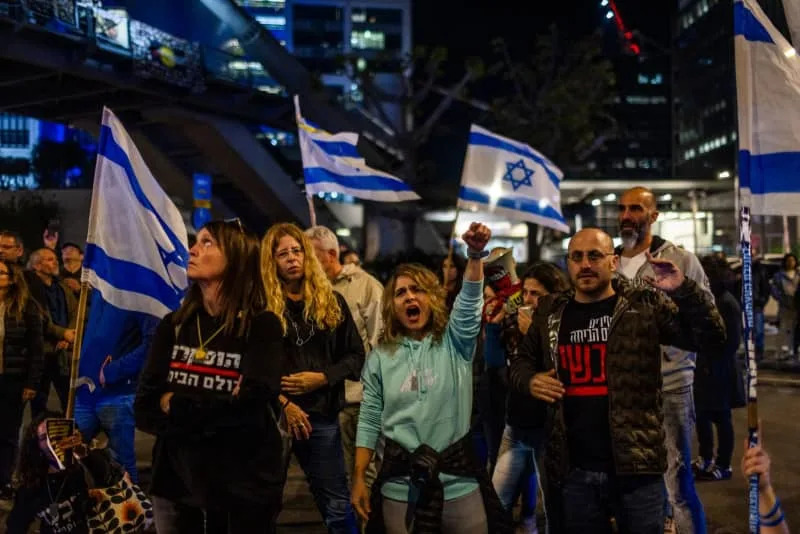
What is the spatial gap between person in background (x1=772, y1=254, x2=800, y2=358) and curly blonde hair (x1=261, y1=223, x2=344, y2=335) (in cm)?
1157

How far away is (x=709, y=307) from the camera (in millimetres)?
3326

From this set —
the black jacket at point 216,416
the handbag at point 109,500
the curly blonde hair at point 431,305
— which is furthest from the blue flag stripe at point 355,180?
the black jacket at point 216,416

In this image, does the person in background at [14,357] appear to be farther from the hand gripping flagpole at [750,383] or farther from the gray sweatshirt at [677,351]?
the hand gripping flagpole at [750,383]

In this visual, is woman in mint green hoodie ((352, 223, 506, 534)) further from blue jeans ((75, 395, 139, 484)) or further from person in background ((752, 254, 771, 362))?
person in background ((752, 254, 771, 362))

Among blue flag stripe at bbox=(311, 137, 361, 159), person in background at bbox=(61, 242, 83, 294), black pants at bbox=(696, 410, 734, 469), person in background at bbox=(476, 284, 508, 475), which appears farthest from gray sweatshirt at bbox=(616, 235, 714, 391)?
person in background at bbox=(61, 242, 83, 294)

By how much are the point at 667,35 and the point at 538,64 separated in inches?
1664

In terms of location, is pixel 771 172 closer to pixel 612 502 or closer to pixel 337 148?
pixel 612 502

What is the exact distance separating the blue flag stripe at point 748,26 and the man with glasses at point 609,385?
93 centimetres

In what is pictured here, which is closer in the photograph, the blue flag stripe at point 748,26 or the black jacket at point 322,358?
the blue flag stripe at point 748,26

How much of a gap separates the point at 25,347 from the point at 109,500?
257cm

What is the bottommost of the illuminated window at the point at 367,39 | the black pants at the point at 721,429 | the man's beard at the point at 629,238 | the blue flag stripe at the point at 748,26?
the black pants at the point at 721,429

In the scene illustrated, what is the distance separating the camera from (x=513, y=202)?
25.1 feet

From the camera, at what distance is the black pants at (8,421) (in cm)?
570

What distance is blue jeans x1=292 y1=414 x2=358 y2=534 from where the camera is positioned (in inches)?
165
